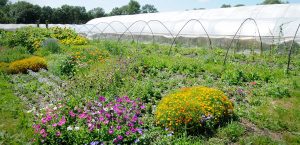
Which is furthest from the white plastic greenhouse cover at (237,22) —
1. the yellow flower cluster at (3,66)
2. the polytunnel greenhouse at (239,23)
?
the yellow flower cluster at (3,66)

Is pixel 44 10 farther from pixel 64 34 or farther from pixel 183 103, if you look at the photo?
pixel 183 103

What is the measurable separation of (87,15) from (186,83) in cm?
6401

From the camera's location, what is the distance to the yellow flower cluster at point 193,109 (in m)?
4.93

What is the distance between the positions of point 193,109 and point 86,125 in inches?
74.5

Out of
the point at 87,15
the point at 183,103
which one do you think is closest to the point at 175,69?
the point at 183,103

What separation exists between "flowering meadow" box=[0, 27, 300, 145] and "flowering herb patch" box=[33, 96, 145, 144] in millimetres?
16

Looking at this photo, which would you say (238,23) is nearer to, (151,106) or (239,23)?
(239,23)

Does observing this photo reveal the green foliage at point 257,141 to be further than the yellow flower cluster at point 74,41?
No

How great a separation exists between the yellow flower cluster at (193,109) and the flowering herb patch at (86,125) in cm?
52

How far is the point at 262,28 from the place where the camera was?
47.0ft

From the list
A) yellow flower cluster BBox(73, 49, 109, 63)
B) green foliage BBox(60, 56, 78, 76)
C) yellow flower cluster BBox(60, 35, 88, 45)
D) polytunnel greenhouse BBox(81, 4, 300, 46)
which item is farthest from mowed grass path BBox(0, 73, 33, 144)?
yellow flower cluster BBox(60, 35, 88, 45)

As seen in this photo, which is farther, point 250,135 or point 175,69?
point 175,69

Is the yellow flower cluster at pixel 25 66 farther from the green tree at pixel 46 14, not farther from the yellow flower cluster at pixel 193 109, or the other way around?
the green tree at pixel 46 14

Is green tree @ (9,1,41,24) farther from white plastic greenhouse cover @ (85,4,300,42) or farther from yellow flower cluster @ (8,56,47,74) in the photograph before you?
yellow flower cluster @ (8,56,47,74)
